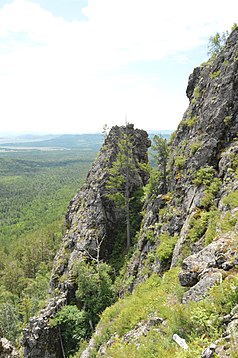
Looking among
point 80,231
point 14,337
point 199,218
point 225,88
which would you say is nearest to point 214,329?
point 199,218

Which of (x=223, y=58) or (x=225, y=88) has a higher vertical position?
(x=223, y=58)

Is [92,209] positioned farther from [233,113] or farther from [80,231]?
[233,113]

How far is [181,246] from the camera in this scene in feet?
48.5

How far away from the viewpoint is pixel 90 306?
920 inches

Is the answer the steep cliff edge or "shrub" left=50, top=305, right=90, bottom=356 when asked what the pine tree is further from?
"shrub" left=50, top=305, right=90, bottom=356

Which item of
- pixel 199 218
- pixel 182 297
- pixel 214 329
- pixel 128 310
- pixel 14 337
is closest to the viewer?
pixel 214 329

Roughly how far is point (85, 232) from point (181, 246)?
1737cm

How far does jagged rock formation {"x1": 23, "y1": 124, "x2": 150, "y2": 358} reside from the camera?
77.5 feet

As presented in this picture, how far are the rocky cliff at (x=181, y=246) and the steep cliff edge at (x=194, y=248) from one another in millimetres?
41

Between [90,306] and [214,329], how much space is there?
19393 mm

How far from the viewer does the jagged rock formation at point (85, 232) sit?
23.6 m

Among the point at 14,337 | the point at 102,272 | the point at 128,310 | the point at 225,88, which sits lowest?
the point at 14,337

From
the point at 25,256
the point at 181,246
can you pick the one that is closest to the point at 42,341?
the point at 181,246

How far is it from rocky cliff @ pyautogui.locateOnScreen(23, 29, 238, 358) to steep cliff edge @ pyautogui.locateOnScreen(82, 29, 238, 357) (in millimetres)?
41
